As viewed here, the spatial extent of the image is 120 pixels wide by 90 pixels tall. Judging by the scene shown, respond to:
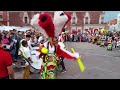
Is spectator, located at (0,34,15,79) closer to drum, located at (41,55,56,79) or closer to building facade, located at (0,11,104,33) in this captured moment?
drum, located at (41,55,56,79)

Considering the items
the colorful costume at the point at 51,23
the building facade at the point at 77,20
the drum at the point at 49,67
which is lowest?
the drum at the point at 49,67

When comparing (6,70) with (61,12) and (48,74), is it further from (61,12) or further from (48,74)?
(61,12)

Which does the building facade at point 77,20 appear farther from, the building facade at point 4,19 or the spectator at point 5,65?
the spectator at point 5,65

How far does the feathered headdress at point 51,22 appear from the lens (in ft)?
15.0

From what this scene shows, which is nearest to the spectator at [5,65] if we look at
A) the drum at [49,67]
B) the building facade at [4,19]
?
the drum at [49,67]

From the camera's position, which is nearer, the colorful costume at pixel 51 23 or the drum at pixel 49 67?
the colorful costume at pixel 51 23

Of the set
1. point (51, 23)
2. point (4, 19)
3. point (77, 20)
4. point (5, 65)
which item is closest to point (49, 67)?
point (51, 23)

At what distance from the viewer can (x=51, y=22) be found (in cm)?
464

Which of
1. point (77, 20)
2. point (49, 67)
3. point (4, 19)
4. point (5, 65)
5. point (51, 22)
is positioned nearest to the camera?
point (5, 65)

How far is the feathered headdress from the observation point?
458 centimetres

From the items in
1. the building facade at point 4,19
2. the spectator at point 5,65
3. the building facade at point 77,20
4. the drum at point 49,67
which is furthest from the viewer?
the building facade at point 4,19

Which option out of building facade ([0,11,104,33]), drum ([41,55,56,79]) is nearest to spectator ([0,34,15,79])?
drum ([41,55,56,79])

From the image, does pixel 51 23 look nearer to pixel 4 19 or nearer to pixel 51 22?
pixel 51 22
